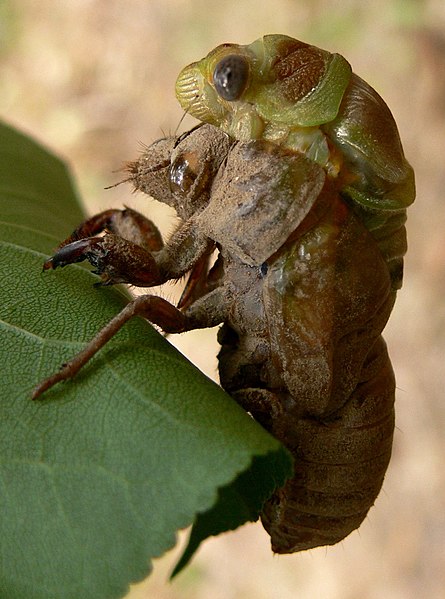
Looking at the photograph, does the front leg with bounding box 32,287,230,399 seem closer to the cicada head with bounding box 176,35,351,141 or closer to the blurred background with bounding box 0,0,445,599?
the cicada head with bounding box 176,35,351,141

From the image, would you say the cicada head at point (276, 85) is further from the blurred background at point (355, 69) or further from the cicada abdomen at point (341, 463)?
the blurred background at point (355, 69)

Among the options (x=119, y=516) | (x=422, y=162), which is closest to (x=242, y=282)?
(x=119, y=516)

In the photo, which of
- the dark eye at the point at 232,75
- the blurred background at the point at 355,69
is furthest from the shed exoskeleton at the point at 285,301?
the blurred background at the point at 355,69

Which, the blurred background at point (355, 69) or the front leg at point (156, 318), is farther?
the blurred background at point (355, 69)

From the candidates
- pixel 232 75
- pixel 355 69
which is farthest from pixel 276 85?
pixel 355 69

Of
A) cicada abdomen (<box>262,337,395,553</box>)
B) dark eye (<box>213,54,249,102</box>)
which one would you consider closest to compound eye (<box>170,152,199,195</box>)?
dark eye (<box>213,54,249,102</box>)

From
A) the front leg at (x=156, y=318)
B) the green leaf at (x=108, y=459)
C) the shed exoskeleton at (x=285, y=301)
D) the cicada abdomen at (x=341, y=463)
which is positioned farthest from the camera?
the cicada abdomen at (x=341, y=463)

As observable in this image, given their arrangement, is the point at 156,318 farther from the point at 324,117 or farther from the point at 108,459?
the point at 324,117

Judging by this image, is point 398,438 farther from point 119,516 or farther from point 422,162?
point 119,516
